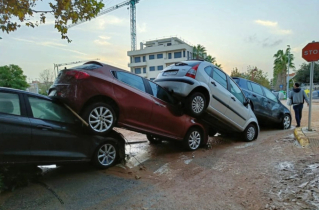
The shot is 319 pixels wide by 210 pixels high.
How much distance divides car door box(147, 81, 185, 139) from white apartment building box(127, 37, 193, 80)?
152 ft

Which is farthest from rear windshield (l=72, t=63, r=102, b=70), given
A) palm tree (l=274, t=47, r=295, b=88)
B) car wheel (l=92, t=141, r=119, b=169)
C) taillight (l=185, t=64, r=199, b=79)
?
palm tree (l=274, t=47, r=295, b=88)

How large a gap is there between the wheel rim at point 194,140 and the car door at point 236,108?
3.38 ft

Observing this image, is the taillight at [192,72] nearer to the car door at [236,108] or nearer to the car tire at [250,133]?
the car door at [236,108]

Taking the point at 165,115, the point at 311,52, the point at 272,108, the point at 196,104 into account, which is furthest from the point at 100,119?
the point at 272,108

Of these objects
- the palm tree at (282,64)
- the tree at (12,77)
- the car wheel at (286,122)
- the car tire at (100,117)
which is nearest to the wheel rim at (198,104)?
the car tire at (100,117)

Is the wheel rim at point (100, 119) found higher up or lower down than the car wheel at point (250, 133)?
higher up

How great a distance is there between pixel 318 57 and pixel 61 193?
765 centimetres

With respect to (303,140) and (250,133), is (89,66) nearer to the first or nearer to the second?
(250,133)

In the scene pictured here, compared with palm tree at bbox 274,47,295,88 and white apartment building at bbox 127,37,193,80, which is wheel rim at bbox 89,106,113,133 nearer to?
white apartment building at bbox 127,37,193,80

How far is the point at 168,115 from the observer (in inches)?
210

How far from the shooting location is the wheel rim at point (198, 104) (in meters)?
5.43

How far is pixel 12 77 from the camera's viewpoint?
33.2 m

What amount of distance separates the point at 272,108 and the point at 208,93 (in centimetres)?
456

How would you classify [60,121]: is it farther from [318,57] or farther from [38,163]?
[318,57]
